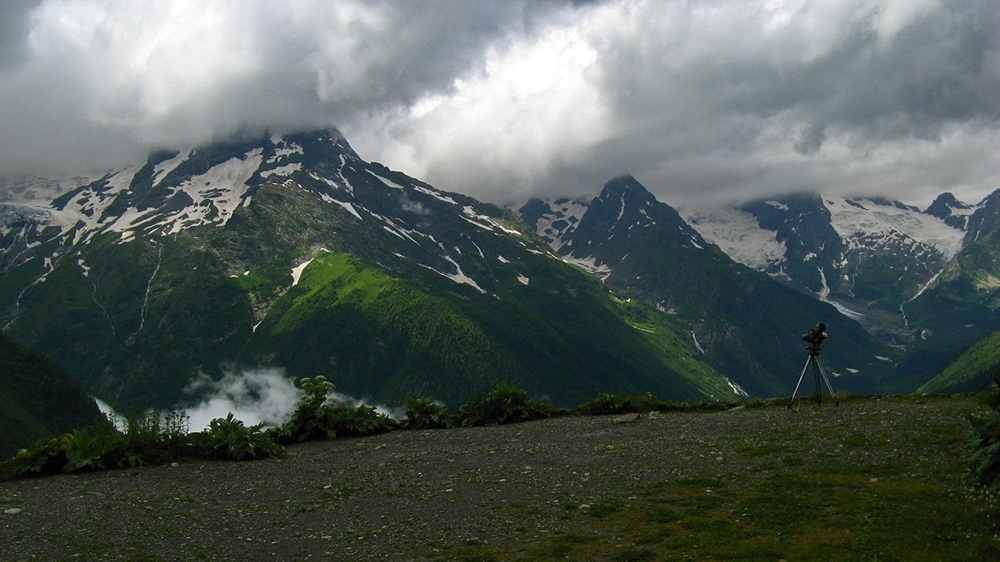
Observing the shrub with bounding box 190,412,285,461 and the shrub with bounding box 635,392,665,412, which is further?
the shrub with bounding box 635,392,665,412

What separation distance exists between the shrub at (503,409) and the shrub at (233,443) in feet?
Result: 29.9

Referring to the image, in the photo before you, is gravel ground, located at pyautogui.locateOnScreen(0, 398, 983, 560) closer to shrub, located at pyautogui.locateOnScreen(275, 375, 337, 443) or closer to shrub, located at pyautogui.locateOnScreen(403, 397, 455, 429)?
shrub, located at pyautogui.locateOnScreen(275, 375, 337, 443)

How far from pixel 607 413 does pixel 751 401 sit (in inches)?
273

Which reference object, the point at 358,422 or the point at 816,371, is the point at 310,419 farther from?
the point at 816,371

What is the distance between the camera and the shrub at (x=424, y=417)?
99.0 ft

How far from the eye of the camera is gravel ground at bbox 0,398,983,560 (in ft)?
50.0

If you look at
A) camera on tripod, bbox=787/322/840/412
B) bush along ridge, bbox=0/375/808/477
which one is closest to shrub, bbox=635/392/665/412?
bush along ridge, bbox=0/375/808/477

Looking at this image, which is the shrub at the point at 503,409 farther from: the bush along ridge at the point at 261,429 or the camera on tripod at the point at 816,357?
the camera on tripod at the point at 816,357

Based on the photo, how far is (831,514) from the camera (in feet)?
48.3

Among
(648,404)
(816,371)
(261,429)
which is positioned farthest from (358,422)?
(816,371)

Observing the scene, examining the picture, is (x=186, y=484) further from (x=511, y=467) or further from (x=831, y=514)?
(x=831, y=514)

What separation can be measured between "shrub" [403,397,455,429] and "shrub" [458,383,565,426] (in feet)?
2.90

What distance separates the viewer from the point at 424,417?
3030cm

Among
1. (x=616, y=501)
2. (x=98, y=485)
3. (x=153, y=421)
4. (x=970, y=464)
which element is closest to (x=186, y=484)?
(x=98, y=485)
